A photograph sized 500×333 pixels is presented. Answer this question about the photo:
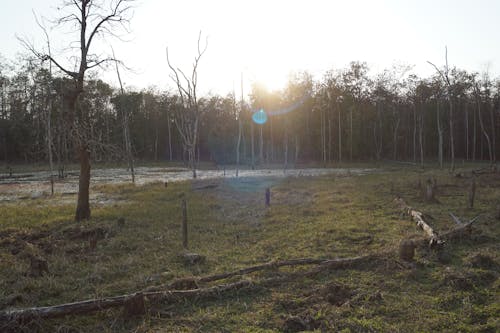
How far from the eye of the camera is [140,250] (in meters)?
9.29

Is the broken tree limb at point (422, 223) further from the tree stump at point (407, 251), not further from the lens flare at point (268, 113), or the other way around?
the lens flare at point (268, 113)

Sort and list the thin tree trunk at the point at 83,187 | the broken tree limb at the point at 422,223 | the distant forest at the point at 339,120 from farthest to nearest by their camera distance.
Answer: the distant forest at the point at 339,120 < the thin tree trunk at the point at 83,187 < the broken tree limb at the point at 422,223

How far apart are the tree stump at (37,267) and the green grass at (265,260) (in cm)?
21

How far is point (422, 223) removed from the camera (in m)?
9.90

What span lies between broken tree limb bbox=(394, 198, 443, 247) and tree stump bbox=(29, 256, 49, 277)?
24.6 feet

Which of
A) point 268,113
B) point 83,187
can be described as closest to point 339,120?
point 268,113

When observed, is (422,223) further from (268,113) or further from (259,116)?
(268,113)

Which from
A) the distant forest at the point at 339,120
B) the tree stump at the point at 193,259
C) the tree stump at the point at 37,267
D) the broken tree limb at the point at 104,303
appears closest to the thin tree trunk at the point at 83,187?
the tree stump at the point at 37,267

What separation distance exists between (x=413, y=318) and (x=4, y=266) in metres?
7.67

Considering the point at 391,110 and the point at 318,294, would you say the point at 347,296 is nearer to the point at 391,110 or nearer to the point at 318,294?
the point at 318,294

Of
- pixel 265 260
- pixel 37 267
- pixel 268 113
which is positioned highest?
pixel 268 113

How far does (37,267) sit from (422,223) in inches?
340

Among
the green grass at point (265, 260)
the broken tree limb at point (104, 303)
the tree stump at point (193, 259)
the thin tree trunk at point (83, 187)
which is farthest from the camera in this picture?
the thin tree trunk at point (83, 187)

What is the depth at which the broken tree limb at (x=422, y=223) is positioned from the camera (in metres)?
7.88
